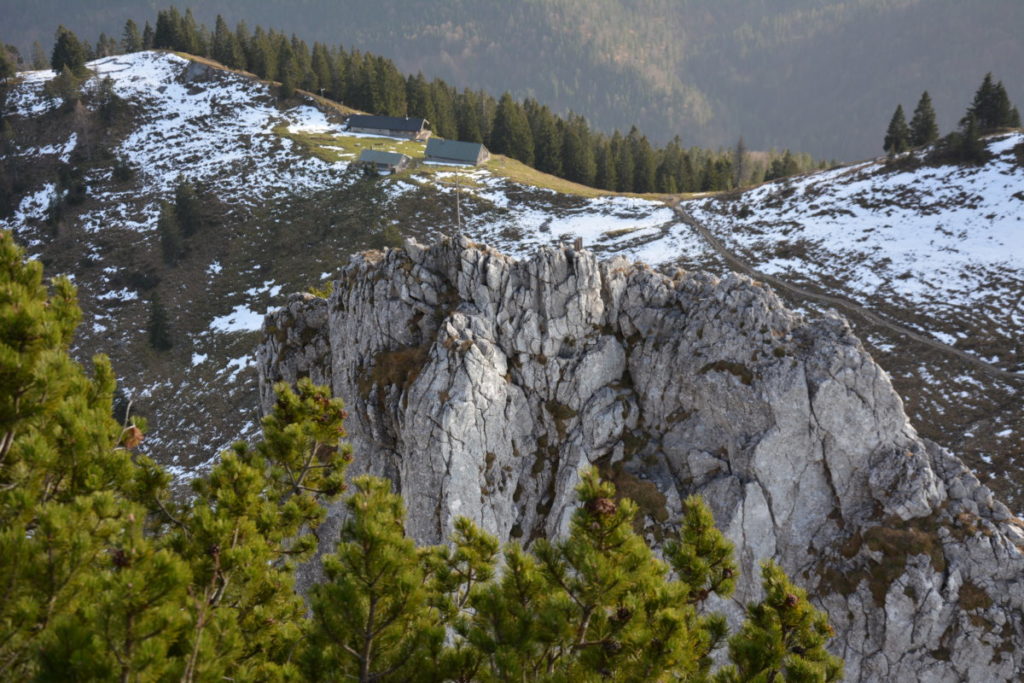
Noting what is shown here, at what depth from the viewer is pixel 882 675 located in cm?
2312

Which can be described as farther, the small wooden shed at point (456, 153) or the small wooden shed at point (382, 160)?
the small wooden shed at point (456, 153)

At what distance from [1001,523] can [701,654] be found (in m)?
20.4

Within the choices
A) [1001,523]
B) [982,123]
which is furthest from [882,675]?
[982,123]

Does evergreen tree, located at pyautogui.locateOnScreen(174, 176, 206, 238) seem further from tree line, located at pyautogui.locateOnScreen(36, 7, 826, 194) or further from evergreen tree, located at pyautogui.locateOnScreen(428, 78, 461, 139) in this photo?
evergreen tree, located at pyautogui.locateOnScreen(428, 78, 461, 139)

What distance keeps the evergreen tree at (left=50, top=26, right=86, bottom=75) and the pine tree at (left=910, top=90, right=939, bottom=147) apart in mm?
151852

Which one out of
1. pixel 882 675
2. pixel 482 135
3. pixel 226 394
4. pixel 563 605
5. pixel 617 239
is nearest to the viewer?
pixel 563 605

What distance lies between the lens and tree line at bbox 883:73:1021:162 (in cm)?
7050

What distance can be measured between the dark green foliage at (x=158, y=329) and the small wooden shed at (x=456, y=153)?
52.0 meters

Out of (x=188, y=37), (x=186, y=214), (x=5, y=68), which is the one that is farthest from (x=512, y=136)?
(x=5, y=68)

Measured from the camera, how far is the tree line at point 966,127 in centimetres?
7050

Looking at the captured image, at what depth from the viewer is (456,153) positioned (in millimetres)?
103250

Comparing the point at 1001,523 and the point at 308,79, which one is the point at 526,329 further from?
the point at 308,79

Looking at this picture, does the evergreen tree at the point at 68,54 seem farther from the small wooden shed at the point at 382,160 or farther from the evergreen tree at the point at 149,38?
the small wooden shed at the point at 382,160

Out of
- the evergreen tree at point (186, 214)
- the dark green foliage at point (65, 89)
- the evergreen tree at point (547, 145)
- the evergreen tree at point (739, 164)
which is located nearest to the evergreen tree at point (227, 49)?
the dark green foliage at point (65, 89)
